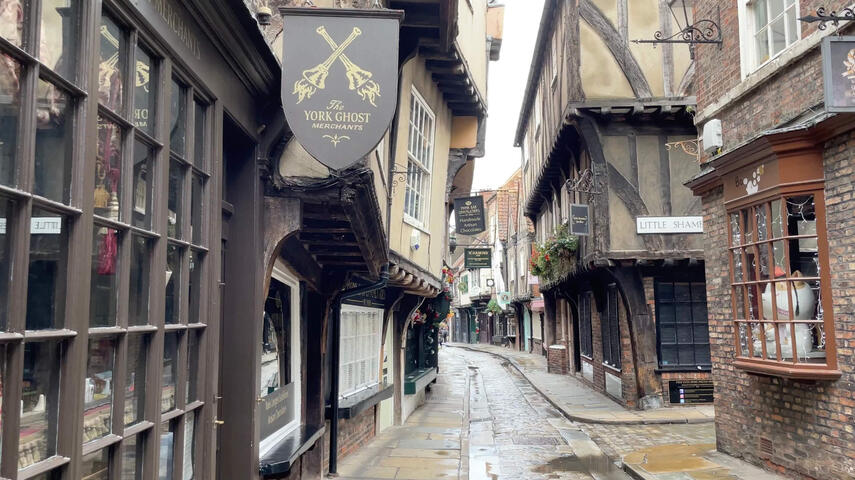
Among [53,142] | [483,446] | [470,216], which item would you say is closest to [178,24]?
[53,142]

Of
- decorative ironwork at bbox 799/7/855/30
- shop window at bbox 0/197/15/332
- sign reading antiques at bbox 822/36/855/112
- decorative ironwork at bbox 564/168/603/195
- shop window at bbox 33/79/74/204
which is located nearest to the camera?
shop window at bbox 0/197/15/332

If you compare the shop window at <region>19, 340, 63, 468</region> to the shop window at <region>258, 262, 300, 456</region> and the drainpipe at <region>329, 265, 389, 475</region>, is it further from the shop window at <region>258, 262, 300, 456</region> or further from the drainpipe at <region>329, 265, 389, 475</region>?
the drainpipe at <region>329, 265, 389, 475</region>

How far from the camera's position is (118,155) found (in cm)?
315

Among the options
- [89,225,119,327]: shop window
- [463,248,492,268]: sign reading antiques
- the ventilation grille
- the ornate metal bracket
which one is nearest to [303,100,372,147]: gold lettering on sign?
[89,225,119,327]: shop window

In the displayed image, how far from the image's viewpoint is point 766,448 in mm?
8352

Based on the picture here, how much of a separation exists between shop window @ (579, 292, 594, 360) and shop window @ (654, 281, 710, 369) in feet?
14.9

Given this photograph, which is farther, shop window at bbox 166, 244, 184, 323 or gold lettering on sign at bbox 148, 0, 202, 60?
shop window at bbox 166, 244, 184, 323

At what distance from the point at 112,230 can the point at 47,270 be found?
0.55m

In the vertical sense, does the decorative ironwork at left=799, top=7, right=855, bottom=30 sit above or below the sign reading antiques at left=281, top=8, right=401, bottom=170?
above

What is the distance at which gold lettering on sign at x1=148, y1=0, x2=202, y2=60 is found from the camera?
11.7ft

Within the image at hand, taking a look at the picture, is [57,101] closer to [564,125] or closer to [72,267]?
[72,267]

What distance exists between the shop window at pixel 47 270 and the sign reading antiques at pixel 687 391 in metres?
14.8

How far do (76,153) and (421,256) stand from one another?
8.95 metres

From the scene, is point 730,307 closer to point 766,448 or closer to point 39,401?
point 766,448
